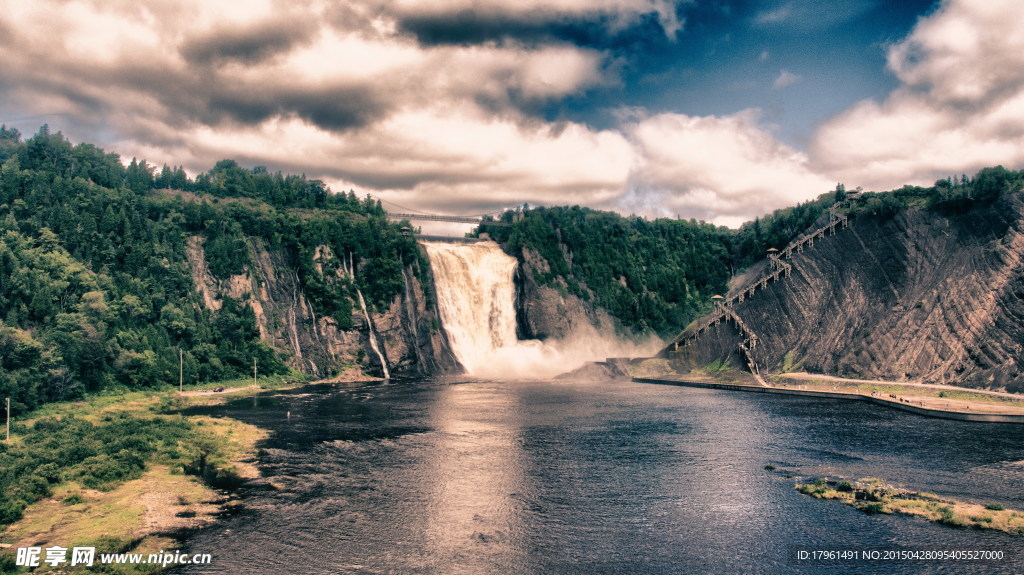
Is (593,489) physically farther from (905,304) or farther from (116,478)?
(905,304)

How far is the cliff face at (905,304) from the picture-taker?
9044cm

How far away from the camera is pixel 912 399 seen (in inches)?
3447

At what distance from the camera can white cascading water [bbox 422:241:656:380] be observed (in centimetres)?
15975

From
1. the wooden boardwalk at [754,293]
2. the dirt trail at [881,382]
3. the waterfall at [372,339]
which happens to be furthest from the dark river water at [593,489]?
the waterfall at [372,339]

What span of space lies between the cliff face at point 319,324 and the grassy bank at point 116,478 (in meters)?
58.1

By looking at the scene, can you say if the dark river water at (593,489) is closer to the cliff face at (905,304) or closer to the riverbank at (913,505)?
the riverbank at (913,505)

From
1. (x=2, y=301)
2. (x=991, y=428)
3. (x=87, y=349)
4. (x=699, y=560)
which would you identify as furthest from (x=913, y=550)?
(x=2, y=301)

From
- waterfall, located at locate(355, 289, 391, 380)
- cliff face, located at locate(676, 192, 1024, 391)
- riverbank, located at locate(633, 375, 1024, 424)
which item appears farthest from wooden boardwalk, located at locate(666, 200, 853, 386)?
waterfall, located at locate(355, 289, 391, 380)

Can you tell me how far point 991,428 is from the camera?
228 ft

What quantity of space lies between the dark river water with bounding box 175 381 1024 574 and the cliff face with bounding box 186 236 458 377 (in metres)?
49.4

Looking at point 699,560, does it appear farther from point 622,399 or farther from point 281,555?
point 622,399

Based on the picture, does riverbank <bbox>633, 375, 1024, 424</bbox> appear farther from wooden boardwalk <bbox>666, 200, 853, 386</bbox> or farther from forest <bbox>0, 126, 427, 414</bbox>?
forest <bbox>0, 126, 427, 414</bbox>

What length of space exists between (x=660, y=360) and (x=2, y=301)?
119903 millimetres

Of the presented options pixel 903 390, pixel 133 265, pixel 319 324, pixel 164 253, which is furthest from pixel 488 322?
pixel 903 390
